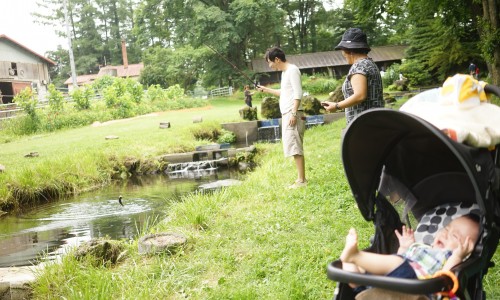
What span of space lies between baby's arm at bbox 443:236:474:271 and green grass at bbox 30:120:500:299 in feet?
Result: 3.37

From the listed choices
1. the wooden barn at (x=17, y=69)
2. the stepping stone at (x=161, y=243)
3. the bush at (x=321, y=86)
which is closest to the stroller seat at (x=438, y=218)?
the stepping stone at (x=161, y=243)

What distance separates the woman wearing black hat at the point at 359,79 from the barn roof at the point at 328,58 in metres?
36.6

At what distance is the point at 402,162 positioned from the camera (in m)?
2.77

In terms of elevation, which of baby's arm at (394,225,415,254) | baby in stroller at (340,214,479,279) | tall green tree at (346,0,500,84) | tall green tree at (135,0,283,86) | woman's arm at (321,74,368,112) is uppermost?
tall green tree at (135,0,283,86)

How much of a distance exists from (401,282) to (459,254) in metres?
0.50

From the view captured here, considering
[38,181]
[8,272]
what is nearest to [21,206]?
[38,181]

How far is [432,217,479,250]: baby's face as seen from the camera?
2193 millimetres

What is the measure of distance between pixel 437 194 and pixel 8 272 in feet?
14.1

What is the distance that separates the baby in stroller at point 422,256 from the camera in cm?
205

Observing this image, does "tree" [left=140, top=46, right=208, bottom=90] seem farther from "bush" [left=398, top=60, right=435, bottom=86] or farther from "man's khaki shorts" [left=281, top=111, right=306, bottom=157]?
"man's khaki shorts" [left=281, top=111, right=306, bottom=157]

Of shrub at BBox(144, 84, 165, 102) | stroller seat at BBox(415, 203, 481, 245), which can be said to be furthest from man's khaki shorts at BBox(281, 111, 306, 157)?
shrub at BBox(144, 84, 165, 102)

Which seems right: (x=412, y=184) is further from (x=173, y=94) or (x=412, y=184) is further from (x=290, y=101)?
(x=173, y=94)

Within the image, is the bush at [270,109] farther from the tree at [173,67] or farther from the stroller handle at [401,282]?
the tree at [173,67]

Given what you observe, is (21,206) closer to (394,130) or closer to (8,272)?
(8,272)
